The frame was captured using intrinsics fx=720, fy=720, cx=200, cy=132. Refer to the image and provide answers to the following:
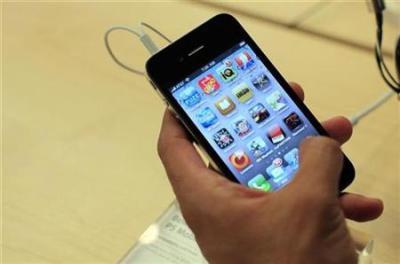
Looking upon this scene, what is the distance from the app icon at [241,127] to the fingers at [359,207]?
11 centimetres

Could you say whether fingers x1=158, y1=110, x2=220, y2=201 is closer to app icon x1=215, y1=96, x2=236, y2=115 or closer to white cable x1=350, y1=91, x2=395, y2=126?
app icon x1=215, y1=96, x2=236, y2=115

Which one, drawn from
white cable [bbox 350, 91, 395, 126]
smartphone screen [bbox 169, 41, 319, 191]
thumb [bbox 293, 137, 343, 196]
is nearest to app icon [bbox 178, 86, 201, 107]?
smartphone screen [bbox 169, 41, 319, 191]

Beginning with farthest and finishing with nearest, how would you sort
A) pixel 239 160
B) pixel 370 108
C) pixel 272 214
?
pixel 370 108, pixel 239 160, pixel 272 214

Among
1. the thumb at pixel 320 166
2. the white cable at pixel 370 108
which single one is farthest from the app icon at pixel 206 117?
the white cable at pixel 370 108

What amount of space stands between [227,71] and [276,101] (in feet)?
0.18

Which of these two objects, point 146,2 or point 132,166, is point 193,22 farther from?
point 132,166

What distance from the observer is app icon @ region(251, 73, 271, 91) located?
685 mm

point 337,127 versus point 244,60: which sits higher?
point 244,60

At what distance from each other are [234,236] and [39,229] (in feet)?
1.00

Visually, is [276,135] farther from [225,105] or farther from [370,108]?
[370,108]

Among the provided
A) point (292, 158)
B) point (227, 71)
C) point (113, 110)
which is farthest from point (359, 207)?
point (113, 110)

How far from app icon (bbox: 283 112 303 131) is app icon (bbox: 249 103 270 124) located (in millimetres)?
19

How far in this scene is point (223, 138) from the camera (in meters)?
0.66

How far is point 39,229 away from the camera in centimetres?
77
